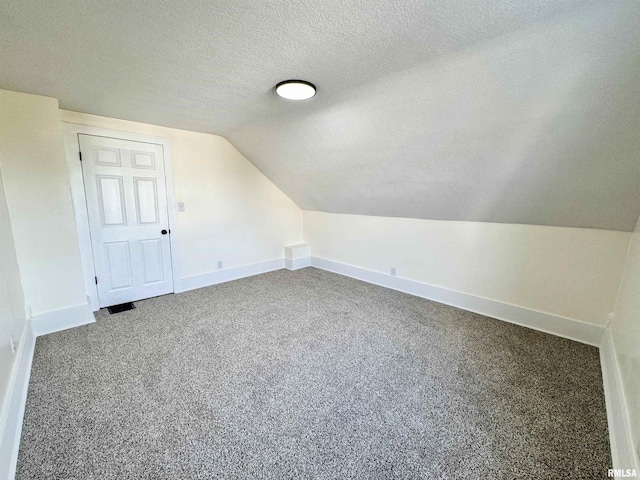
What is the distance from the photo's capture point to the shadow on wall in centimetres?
137

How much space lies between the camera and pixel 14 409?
152 centimetres

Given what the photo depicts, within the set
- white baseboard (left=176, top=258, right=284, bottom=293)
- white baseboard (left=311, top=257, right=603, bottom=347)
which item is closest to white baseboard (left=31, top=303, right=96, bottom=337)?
white baseboard (left=176, top=258, right=284, bottom=293)

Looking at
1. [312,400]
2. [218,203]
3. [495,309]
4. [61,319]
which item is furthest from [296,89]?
[61,319]

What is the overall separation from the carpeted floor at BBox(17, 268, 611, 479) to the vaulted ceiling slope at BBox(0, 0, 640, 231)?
145cm

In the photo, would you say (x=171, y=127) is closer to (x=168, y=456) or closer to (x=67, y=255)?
(x=67, y=255)

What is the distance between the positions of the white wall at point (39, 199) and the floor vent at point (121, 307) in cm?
42

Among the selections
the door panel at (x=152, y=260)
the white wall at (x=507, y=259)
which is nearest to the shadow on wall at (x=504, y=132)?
the white wall at (x=507, y=259)

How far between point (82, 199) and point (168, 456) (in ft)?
9.11

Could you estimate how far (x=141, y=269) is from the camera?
3373mm

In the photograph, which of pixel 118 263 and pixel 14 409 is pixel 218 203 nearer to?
pixel 118 263

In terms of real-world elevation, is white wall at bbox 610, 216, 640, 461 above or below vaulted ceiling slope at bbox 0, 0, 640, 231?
below

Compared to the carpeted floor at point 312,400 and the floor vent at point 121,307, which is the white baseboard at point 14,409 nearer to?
the carpeted floor at point 312,400

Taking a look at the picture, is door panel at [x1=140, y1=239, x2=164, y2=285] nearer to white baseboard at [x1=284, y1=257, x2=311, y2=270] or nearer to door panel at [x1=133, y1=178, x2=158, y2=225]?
door panel at [x1=133, y1=178, x2=158, y2=225]

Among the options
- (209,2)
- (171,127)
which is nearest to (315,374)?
(209,2)
